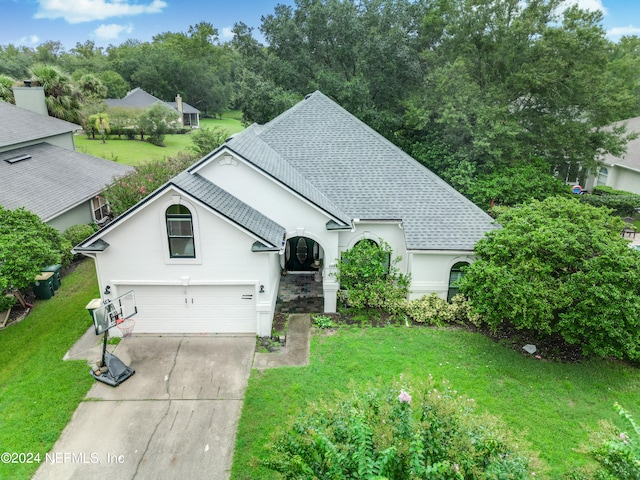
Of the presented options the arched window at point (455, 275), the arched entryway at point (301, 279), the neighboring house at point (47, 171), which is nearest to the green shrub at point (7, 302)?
the neighboring house at point (47, 171)

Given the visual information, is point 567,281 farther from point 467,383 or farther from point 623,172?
point 623,172

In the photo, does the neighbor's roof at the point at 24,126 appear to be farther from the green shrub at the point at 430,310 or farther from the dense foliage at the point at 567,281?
the dense foliage at the point at 567,281

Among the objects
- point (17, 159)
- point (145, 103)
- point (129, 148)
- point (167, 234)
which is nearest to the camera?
point (167, 234)

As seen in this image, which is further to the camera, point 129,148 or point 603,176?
point 129,148

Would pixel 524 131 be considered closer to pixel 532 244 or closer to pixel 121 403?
pixel 532 244

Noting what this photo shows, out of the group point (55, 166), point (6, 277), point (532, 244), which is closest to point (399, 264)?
point (532, 244)

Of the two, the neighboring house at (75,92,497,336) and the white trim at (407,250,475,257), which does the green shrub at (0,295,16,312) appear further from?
the white trim at (407,250,475,257)

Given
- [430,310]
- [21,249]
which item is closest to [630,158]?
[430,310]
